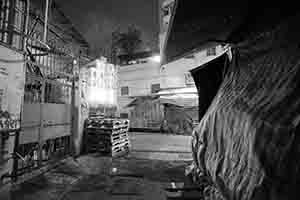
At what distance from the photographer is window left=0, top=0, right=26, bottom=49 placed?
4.68 metres

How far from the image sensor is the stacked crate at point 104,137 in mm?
6801

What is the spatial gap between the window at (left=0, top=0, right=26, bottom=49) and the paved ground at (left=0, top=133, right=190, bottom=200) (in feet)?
13.7

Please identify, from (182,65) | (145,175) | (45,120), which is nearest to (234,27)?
(145,175)

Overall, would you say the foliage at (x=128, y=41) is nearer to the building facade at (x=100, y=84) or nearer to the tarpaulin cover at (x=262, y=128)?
the building facade at (x=100, y=84)

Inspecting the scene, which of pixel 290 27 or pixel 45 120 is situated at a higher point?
pixel 290 27

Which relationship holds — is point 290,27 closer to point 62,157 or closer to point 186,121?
point 62,157

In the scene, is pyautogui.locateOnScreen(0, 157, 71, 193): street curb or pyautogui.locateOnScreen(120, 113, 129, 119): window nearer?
pyautogui.locateOnScreen(0, 157, 71, 193): street curb

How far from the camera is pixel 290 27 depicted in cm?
187

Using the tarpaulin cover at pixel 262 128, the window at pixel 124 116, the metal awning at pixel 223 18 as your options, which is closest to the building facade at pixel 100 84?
the window at pixel 124 116

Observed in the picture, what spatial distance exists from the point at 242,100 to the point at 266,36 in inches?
43.2

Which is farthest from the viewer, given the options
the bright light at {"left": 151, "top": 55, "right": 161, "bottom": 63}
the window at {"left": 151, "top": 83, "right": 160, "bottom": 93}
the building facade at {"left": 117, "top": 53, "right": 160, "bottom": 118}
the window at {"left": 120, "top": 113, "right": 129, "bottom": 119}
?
the window at {"left": 120, "top": 113, "right": 129, "bottom": 119}

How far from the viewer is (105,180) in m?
4.50

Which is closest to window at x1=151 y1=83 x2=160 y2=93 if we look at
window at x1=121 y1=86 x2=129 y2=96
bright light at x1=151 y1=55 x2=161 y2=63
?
bright light at x1=151 y1=55 x2=161 y2=63

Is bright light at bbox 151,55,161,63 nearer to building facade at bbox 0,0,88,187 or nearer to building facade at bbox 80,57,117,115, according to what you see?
building facade at bbox 80,57,117,115
